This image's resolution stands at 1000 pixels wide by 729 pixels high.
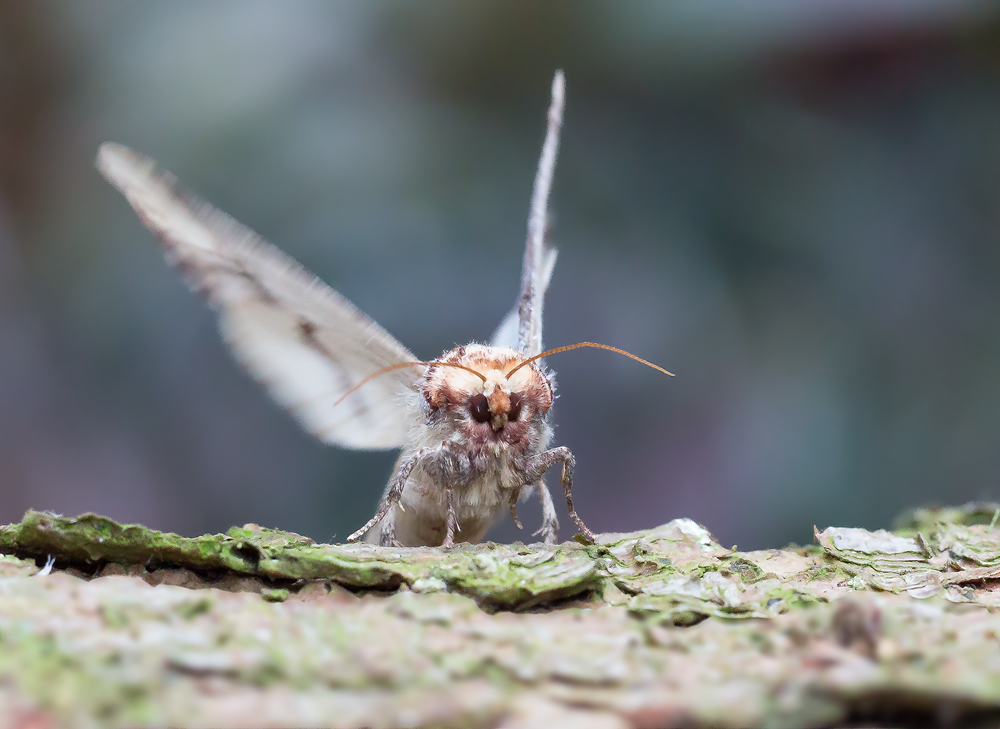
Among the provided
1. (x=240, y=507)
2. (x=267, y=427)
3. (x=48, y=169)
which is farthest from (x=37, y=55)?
(x=240, y=507)

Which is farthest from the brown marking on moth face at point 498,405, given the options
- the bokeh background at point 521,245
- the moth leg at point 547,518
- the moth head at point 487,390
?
the bokeh background at point 521,245

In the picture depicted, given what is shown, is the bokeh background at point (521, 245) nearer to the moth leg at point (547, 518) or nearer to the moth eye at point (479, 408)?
the moth leg at point (547, 518)

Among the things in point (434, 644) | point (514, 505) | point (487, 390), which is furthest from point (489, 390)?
point (434, 644)

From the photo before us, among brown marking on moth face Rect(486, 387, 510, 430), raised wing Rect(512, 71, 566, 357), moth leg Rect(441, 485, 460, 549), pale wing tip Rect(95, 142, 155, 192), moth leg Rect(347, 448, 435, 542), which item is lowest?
moth leg Rect(441, 485, 460, 549)

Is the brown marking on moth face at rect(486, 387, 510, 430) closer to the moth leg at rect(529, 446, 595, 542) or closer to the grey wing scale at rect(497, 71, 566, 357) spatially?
the moth leg at rect(529, 446, 595, 542)

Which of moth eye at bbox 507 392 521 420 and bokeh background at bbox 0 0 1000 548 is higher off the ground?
bokeh background at bbox 0 0 1000 548

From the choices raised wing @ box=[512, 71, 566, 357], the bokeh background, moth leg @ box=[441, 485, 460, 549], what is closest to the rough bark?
moth leg @ box=[441, 485, 460, 549]
